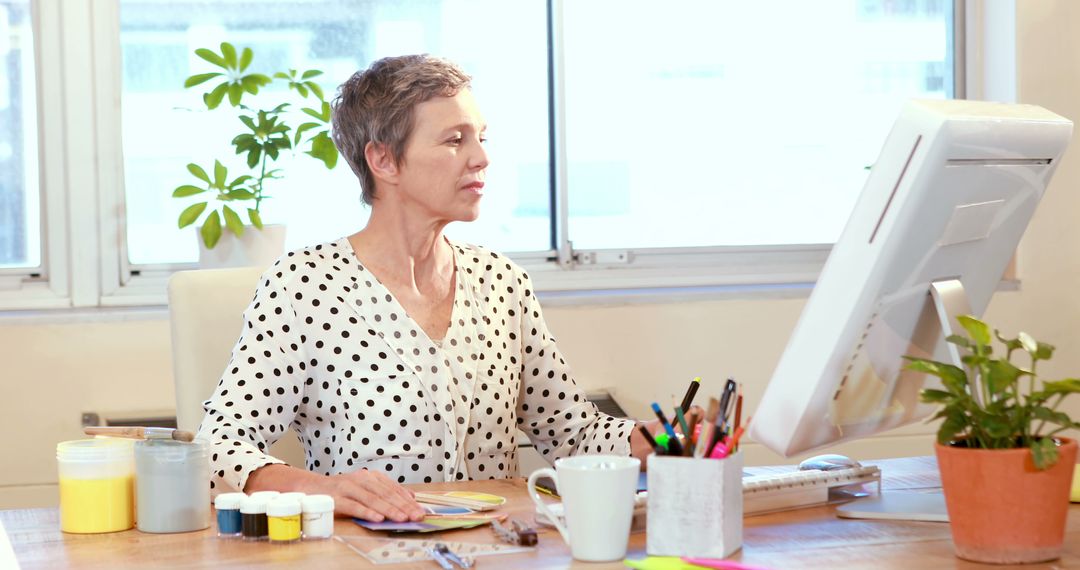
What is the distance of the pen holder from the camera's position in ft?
3.77

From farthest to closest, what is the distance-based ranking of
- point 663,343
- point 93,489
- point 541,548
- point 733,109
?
point 733,109
point 663,343
point 93,489
point 541,548

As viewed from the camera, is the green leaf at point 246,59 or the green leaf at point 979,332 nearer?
the green leaf at point 979,332

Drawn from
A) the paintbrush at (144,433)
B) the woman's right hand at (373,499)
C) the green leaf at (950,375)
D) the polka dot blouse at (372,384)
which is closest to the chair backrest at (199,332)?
the polka dot blouse at (372,384)

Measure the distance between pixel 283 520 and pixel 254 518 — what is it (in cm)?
4

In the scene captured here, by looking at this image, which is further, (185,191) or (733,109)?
(733,109)

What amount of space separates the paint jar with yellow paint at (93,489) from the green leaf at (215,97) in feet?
4.45

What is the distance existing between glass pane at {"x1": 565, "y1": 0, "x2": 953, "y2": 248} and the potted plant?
6.50 ft

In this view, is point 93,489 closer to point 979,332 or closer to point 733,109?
point 979,332

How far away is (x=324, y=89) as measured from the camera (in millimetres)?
2943

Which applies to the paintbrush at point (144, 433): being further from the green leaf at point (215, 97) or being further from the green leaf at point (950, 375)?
the green leaf at point (215, 97)

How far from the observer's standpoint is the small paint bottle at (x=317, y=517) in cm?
129

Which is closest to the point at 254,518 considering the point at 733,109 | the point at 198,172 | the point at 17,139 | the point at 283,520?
the point at 283,520

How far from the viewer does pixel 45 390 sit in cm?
256

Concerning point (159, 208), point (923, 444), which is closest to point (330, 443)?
point (159, 208)
